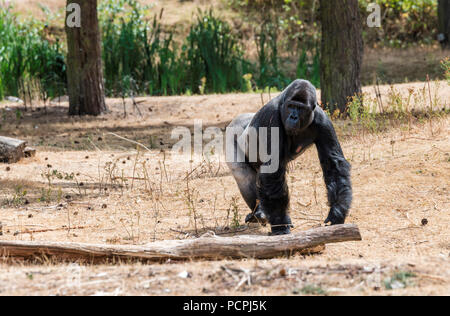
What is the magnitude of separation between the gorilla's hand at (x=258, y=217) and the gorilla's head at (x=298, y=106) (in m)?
1.10

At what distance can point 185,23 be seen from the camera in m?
19.0

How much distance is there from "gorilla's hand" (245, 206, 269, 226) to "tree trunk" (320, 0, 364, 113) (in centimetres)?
428

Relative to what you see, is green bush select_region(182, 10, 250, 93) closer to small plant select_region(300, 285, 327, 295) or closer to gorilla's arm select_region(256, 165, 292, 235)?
gorilla's arm select_region(256, 165, 292, 235)

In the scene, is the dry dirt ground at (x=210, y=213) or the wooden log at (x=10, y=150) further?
the wooden log at (x=10, y=150)

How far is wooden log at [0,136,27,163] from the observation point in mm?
7992

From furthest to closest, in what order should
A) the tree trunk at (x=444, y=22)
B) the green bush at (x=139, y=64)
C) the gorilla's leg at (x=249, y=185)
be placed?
the tree trunk at (x=444, y=22) < the green bush at (x=139, y=64) < the gorilla's leg at (x=249, y=185)

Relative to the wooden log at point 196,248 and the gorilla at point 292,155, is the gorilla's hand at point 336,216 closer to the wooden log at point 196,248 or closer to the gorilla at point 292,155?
the gorilla at point 292,155

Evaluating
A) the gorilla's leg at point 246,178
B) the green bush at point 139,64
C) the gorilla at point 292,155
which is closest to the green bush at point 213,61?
the green bush at point 139,64

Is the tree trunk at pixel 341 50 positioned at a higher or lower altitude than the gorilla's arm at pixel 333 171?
higher

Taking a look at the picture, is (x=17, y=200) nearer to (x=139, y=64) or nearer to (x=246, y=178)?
(x=246, y=178)

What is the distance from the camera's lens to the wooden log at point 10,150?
799 centimetres

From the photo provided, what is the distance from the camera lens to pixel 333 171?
186 inches

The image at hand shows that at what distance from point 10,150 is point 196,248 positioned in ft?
15.5

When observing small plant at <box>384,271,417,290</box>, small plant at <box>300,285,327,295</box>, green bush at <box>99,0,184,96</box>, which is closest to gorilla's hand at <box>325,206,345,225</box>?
small plant at <box>384,271,417,290</box>
